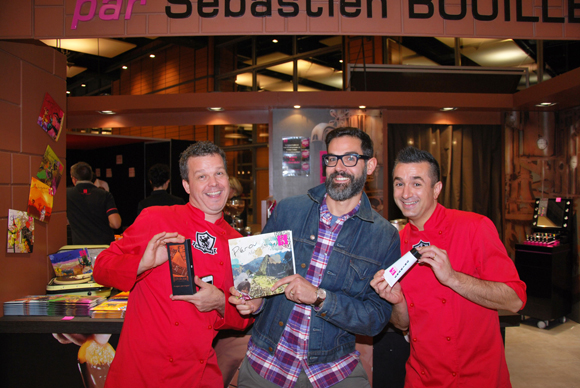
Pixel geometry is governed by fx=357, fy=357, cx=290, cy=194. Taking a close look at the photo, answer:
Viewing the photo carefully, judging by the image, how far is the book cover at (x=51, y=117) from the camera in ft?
8.63

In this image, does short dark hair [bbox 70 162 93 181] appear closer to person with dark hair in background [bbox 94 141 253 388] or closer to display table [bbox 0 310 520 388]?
display table [bbox 0 310 520 388]

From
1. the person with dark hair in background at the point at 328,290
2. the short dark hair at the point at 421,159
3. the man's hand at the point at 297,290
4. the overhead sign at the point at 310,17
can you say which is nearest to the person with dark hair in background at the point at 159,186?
the overhead sign at the point at 310,17

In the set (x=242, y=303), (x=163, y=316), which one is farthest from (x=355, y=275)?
(x=163, y=316)

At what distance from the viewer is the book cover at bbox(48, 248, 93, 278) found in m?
2.69

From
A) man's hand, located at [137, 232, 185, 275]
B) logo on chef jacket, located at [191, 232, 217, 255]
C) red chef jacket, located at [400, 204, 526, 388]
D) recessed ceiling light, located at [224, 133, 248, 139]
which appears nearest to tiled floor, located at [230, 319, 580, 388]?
red chef jacket, located at [400, 204, 526, 388]

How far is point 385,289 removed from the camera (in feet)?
5.21

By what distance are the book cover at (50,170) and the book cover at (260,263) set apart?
6.16 ft

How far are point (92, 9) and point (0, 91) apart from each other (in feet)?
2.61

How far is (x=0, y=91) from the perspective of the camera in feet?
7.55

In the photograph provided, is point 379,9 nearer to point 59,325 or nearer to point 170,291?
point 170,291

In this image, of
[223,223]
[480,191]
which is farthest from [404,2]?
[480,191]

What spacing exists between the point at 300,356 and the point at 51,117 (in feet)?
8.33

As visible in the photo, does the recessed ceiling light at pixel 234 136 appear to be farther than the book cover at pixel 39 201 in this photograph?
Yes

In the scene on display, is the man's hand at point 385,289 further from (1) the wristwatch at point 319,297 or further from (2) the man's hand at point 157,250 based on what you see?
(2) the man's hand at point 157,250
